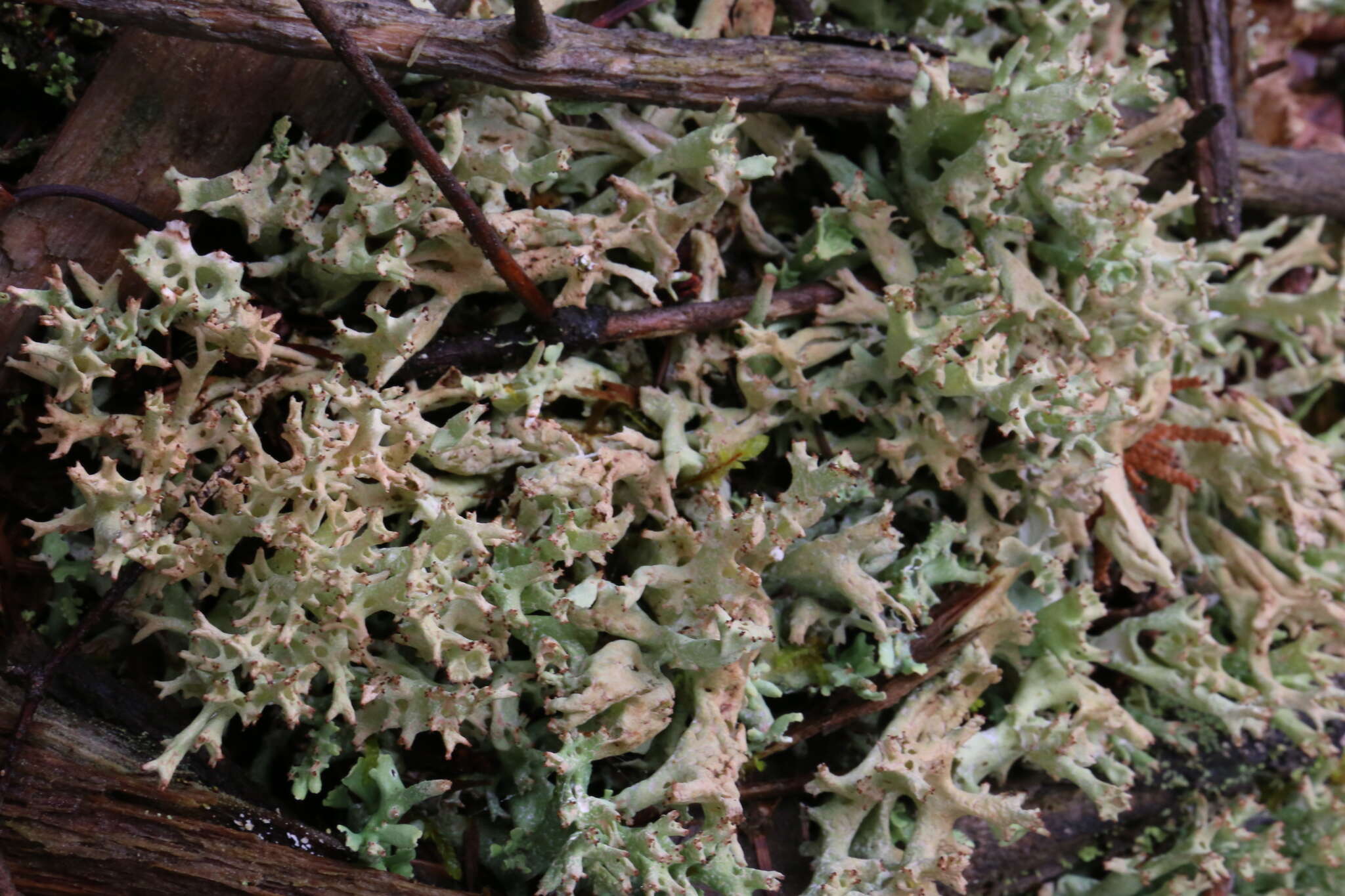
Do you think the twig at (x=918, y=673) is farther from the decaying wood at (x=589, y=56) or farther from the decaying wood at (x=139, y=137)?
the decaying wood at (x=139, y=137)

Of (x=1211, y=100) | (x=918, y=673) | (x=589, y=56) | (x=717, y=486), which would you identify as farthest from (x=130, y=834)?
(x=1211, y=100)

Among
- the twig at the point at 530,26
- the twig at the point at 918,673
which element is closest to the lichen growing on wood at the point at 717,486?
the twig at the point at 918,673

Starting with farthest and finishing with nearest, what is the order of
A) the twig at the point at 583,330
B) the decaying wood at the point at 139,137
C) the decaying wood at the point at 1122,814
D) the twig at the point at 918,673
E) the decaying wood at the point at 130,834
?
the decaying wood at the point at 1122,814 < the twig at the point at 918,673 < the twig at the point at 583,330 < the decaying wood at the point at 139,137 < the decaying wood at the point at 130,834

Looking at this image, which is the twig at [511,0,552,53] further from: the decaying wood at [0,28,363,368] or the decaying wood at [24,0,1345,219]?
the decaying wood at [0,28,363,368]

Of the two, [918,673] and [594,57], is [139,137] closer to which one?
[594,57]

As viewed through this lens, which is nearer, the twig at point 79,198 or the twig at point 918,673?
the twig at point 79,198

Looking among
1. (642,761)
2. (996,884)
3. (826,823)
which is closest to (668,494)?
(642,761)

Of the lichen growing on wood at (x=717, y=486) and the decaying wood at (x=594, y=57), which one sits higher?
the decaying wood at (x=594, y=57)
